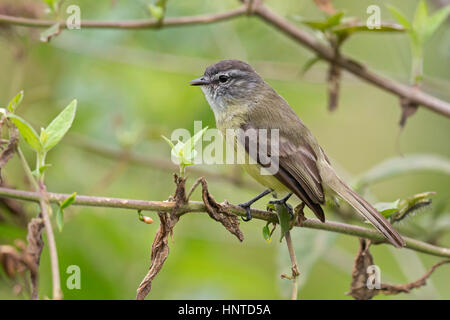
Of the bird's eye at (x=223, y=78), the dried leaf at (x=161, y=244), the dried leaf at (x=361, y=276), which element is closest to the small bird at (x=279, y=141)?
the bird's eye at (x=223, y=78)

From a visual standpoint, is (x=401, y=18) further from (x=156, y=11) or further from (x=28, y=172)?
(x=28, y=172)

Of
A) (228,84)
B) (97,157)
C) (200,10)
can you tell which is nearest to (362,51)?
(200,10)

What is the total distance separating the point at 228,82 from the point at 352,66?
0.91 m

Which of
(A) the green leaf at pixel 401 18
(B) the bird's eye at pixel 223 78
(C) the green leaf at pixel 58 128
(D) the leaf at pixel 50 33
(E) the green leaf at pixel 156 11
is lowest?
(C) the green leaf at pixel 58 128

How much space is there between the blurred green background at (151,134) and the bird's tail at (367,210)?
27 cm

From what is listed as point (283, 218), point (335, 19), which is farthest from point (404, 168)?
point (283, 218)

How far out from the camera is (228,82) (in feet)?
14.1

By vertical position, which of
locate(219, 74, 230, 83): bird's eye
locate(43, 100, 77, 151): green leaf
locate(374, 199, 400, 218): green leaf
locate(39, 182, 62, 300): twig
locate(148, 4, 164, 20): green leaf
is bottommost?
locate(39, 182, 62, 300): twig

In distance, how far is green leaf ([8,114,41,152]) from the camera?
2107mm

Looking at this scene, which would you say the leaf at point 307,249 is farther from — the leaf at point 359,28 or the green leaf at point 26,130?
the green leaf at point 26,130

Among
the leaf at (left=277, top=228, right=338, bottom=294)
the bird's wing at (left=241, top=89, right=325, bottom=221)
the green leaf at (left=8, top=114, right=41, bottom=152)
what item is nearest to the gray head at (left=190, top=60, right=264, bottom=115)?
the bird's wing at (left=241, top=89, right=325, bottom=221)

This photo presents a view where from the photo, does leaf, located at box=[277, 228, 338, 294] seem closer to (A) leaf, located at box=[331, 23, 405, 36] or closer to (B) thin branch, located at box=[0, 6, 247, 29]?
(A) leaf, located at box=[331, 23, 405, 36]

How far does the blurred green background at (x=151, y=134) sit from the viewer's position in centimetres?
411
